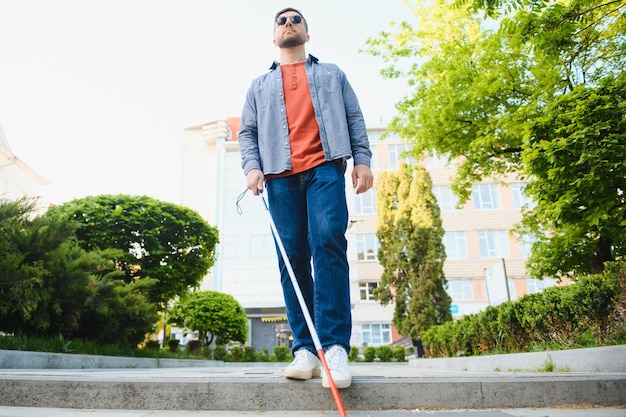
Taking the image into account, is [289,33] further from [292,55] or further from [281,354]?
[281,354]

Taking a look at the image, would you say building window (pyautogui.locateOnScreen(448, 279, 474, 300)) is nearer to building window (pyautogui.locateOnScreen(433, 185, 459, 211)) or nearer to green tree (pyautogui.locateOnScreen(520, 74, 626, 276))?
building window (pyautogui.locateOnScreen(433, 185, 459, 211))

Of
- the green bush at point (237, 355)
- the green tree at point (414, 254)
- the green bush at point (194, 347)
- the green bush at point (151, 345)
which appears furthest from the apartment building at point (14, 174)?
the green tree at point (414, 254)

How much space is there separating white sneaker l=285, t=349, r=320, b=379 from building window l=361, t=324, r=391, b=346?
30527 mm

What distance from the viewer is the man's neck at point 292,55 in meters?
2.97

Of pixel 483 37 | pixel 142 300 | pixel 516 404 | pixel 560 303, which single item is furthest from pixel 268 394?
pixel 483 37

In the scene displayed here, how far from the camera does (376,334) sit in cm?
3156

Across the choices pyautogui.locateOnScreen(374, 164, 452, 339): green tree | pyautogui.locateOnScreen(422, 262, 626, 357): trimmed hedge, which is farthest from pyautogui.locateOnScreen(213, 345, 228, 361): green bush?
pyautogui.locateOnScreen(422, 262, 626, 357): trimmed hedge

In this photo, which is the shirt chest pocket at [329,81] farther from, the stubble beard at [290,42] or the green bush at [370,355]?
the green bush at [370,355]

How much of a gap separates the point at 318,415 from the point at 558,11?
18.3ft

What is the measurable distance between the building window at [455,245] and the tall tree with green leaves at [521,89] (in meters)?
20.3

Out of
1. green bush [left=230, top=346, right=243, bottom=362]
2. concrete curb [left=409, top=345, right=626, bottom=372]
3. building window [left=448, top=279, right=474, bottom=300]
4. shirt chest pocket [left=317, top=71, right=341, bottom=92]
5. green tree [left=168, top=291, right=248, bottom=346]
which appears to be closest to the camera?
shirt chest pocket [left=317, top=71, right=341, bottom=92]

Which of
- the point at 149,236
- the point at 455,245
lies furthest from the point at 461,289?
the point at 149,236

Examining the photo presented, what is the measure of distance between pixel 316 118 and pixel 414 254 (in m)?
19.9

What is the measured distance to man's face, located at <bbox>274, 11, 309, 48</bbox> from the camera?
9.52 feet
